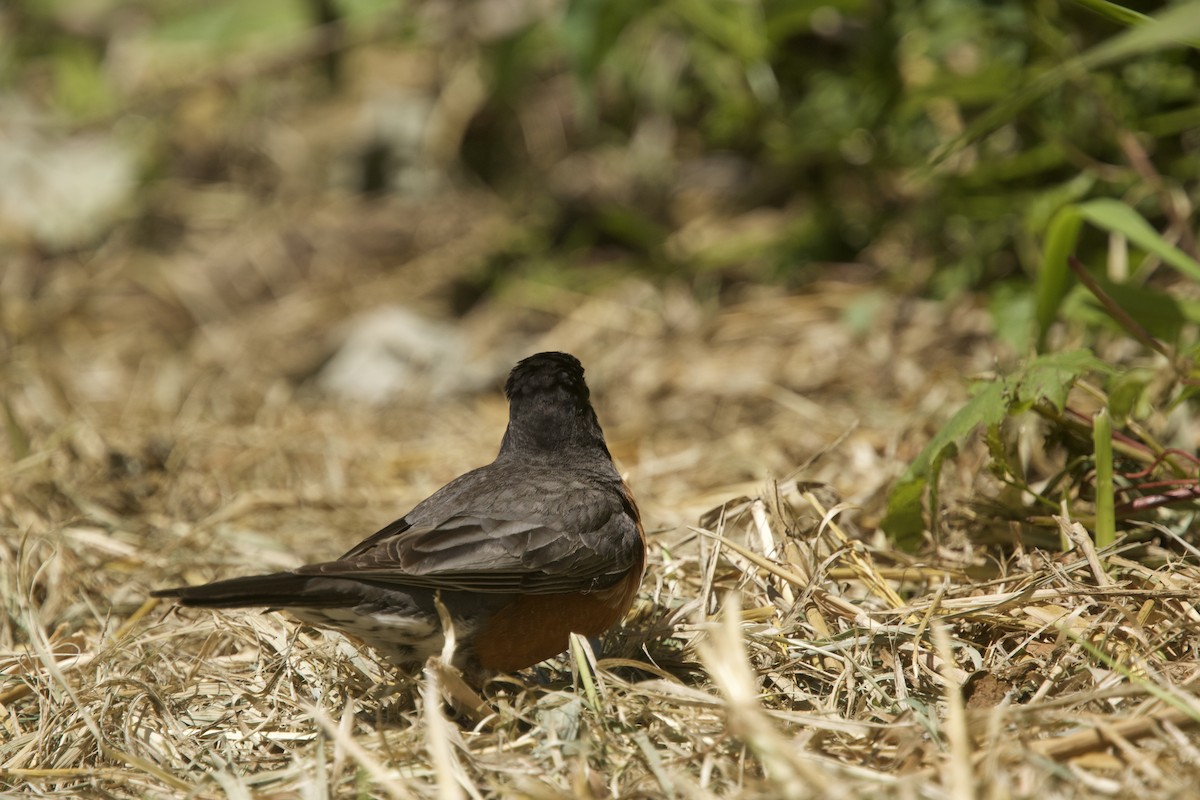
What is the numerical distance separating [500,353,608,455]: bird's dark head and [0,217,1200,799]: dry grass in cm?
51

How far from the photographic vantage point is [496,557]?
3.16 metres

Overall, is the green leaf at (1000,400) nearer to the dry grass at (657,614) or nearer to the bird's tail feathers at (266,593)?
the dry grass at (657,614)

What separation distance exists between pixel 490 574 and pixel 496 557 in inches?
2.3

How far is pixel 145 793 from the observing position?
2.75 metres

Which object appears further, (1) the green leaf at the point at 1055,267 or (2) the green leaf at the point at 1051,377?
(1) the green leaf at the point at 1055,267

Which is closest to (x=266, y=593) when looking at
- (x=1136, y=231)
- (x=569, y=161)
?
(x=1136, y=231)

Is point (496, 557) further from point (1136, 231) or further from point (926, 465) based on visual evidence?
point (1136, 231)

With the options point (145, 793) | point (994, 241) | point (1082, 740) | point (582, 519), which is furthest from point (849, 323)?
point (145, 793)

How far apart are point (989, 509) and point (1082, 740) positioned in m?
1.48

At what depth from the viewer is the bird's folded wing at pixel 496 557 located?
3.02 m

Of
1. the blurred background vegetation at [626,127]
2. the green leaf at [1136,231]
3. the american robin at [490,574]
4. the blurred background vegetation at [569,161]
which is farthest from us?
the blurred background vegetation at [626,127]

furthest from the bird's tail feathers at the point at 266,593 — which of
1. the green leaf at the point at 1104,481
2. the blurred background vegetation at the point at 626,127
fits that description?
the blurred background vegetation at the point at 626,127

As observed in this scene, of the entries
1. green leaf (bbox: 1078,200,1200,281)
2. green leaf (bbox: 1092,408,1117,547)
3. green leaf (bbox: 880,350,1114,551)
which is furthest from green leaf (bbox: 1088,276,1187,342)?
green leaf (bbox: 1092,408,1117,547)

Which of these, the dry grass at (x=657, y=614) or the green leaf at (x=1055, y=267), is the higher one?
the green leaf at (x=1055, y=267)
